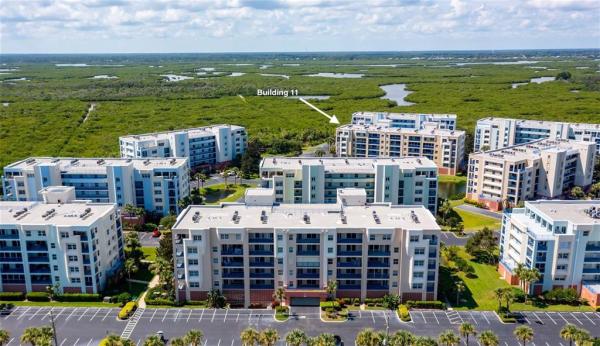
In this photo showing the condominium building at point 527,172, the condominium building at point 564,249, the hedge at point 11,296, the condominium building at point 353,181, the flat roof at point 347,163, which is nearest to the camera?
the condominium building at point 564,249

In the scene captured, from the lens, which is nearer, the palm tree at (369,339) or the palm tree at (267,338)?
the palm tree at (369,339)

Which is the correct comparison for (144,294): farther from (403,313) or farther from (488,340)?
(488,340)

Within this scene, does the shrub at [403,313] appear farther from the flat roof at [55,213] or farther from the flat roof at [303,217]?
the flat roof at [55,213]

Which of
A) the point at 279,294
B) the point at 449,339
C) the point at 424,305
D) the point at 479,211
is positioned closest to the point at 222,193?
the point at 279,294

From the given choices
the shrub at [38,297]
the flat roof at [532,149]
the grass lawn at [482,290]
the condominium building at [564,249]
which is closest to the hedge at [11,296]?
the shrub at [38,297]

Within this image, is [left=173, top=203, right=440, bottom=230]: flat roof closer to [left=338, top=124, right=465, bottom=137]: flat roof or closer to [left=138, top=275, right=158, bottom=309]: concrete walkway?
[left=138, top=275, right=158, bottom=309]: concrete walkway
